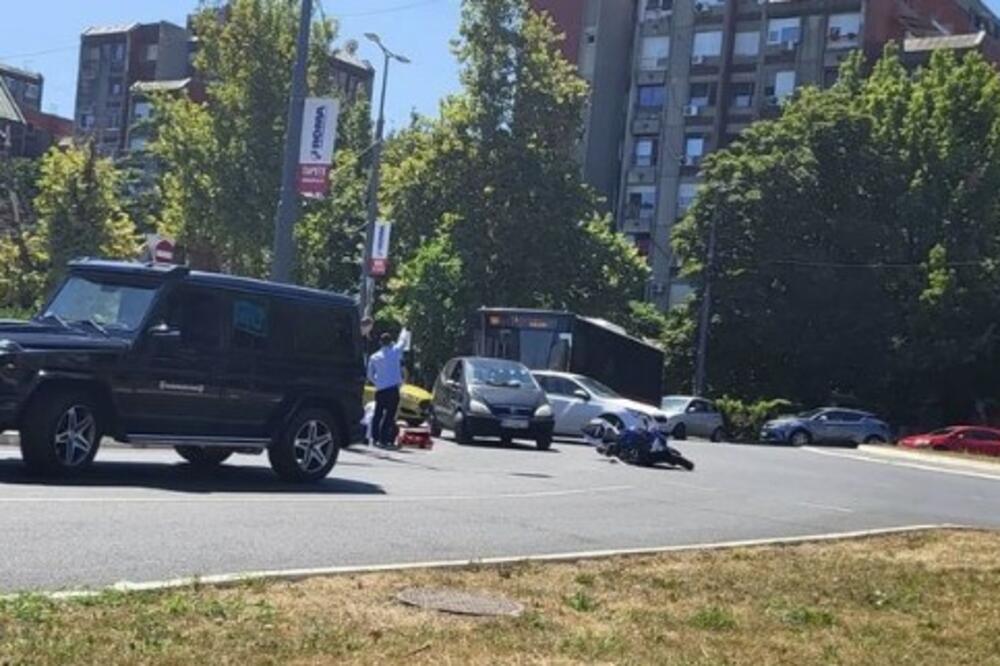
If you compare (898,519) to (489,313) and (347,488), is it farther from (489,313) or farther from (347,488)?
(489,313)

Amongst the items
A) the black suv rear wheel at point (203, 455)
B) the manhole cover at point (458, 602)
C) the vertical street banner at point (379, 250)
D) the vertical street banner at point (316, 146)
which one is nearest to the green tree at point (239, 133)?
the vertical street banner at point (379, 250)

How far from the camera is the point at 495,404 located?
24188mm

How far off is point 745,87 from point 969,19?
780 inches

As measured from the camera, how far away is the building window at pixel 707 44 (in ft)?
243

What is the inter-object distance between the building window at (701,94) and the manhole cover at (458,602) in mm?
69289

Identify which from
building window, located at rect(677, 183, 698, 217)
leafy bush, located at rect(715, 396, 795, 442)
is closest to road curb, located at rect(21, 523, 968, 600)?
leafy bush, located at rect(715, 396, 795, 442)

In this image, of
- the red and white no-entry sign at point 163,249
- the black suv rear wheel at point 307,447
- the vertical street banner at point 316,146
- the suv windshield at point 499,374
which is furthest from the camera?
the suv windshield at point 499,374

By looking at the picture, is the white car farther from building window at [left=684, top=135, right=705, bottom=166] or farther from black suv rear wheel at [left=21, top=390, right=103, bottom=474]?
building window at [left=684, top=135, right=705, bottom=166]

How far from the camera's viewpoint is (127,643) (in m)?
5.57

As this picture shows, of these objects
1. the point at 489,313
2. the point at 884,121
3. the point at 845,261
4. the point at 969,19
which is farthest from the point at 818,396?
the point at 969,19

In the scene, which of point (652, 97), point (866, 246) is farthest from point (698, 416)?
point (652, 97)

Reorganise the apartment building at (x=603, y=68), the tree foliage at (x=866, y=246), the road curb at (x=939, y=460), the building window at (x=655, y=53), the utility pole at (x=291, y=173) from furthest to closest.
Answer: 1. the apartment building at (x=603, y=68)
2. the building window at (x=655, y=53)
3. the tree foliage at (x=866, y=246)
4. the road curb at (x=939, y=460)
5. the utility pole at (x=291, y=173)

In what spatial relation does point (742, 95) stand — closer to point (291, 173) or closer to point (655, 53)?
point (655, 53)

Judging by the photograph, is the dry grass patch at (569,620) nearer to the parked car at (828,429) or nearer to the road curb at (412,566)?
the road curb at (412,566)
